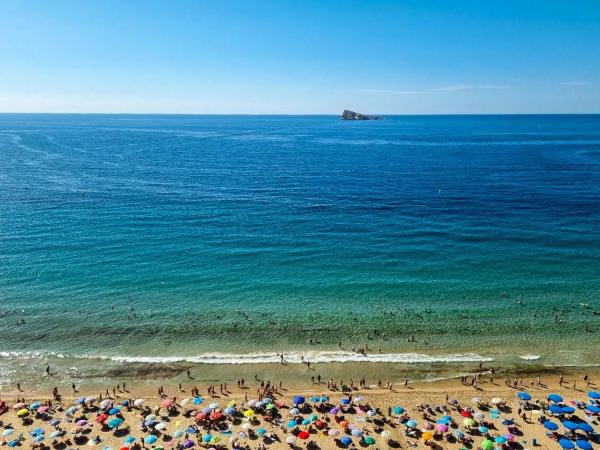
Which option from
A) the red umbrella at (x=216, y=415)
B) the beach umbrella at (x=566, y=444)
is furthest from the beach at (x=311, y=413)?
the beach umbrella at (x=566, y=444)

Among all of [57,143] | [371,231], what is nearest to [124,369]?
[371,231]

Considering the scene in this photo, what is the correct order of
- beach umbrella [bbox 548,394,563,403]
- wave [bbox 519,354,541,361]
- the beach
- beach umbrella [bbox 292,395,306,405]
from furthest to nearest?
wave [bbox 519,354,541,361]
beach umbrella [bbox 292,395,306,405]
beach umbrella [bbox 548,394,563,403]
the beach

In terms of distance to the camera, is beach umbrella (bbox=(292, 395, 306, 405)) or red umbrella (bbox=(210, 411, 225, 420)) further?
beach umbrella (bbox=(292, 395, 306, 405))

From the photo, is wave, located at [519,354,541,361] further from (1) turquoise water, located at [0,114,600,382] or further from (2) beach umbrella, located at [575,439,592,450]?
(2) beach umbrella, located at [575,439,592,450]

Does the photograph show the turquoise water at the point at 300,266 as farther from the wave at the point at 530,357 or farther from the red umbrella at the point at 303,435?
the red umbrella at the point at 303,435

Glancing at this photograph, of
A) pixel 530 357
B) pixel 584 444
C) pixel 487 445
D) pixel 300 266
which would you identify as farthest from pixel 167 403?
pixel 530 357

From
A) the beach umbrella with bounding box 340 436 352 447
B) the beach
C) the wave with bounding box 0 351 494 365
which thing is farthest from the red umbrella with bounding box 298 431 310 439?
the wave with bounding box 0 351 494 365

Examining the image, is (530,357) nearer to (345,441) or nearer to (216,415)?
(345,441)
